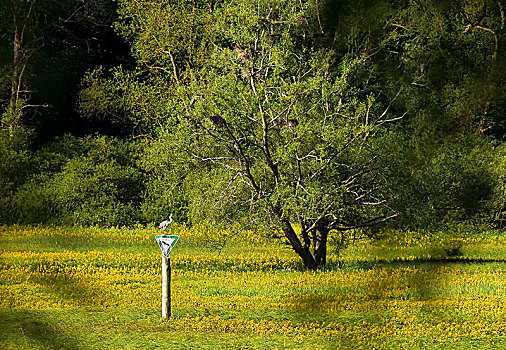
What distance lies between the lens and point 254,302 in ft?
25.7

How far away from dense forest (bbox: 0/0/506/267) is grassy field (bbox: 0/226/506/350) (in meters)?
0.19

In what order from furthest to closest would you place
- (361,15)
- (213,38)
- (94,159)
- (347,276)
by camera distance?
(213,38), (94,159), (347,276), (361,15)

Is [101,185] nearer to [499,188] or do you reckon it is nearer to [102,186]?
[102,186]

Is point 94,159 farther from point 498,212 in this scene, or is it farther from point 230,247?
point 498,212

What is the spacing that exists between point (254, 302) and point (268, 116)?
4422mm

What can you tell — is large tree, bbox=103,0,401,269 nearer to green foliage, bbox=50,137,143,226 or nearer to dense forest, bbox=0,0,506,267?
dense forest, bbox=0,0,506,267

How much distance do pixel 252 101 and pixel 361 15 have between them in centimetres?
914

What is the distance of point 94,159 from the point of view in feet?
58.5

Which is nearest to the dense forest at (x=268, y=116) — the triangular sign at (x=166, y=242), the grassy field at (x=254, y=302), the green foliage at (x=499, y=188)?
the green foliage at (x=499, y=188)

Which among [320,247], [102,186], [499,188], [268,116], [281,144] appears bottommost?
[320,247]

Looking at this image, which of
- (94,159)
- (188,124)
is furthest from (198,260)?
(94,159)

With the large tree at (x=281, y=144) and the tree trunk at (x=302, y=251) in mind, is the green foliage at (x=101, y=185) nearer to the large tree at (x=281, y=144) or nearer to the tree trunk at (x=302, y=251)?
the large tree at (x=281, y=144)

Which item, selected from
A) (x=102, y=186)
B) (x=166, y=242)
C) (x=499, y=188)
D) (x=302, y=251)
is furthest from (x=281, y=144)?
(x=499, y=188)

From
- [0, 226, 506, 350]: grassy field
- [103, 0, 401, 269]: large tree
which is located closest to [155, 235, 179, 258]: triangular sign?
[0, 226, 506, 350]: grassy field
